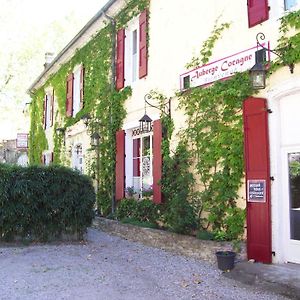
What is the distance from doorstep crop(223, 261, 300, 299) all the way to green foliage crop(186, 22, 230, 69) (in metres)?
4.07

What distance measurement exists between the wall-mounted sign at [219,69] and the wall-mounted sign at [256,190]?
195cm

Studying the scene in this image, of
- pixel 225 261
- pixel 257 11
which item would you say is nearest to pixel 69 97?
pixel 257 11

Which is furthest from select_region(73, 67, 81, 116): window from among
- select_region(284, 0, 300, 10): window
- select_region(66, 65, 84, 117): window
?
select_region(284, 0, 300, 10): window

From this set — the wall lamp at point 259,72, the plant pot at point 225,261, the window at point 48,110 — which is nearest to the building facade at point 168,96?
the wall lamp at point 259,72

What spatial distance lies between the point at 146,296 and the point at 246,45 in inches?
181

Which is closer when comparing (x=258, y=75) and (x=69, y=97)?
(x=258, y=75)

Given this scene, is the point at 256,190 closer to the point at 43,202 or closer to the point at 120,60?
the point at 43,202

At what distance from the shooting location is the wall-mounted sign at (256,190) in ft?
23.6

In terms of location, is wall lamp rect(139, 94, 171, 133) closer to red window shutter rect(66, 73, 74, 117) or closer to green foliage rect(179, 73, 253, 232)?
green foliage rect(179, 73, 253, 232)

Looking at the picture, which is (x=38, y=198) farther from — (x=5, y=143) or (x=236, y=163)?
(x=5, y=143)

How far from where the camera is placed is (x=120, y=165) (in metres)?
12.0

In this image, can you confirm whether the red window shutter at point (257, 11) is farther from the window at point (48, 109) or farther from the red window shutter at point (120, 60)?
the window at point (48, 109)

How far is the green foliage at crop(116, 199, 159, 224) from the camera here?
1035 cm

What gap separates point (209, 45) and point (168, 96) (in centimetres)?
176
